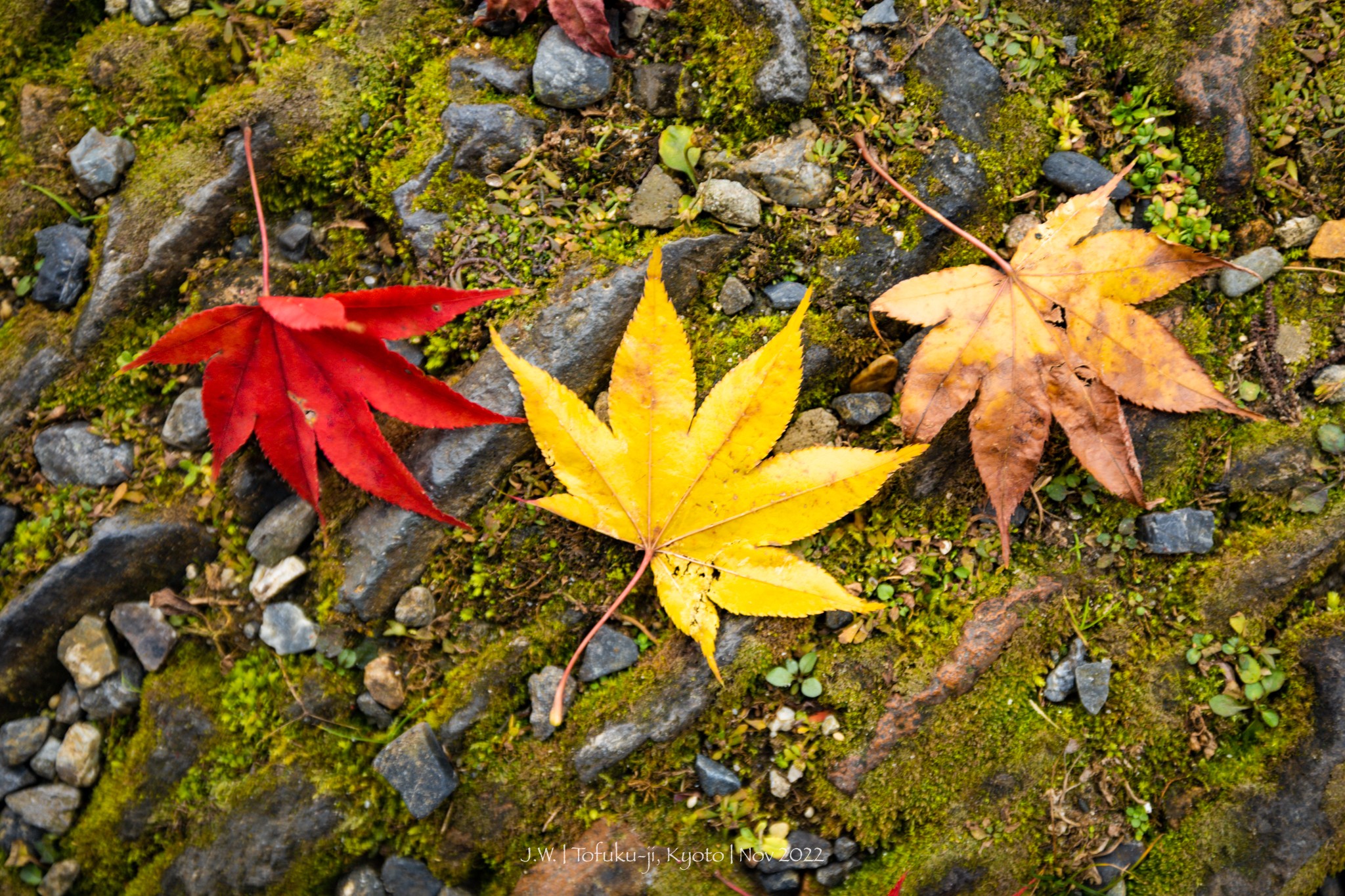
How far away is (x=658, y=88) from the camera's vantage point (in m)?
2.84

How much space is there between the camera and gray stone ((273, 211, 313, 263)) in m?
2.96

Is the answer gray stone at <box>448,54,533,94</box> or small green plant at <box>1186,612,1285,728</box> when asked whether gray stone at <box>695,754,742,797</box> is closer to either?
small green plant at <box>1186,612,1285,728</box>

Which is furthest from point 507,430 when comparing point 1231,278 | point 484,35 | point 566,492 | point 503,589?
point 1231,278

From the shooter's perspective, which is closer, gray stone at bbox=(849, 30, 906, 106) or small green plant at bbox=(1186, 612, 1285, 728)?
small green plant at bbox=(1186, 612, 1285, 728)

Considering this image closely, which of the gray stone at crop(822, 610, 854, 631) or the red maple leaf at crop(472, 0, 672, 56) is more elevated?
the red maple leaf at crop(472, 0, 672, 56)

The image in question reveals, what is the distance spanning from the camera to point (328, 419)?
2.48 metres

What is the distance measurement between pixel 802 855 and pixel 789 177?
2356mm

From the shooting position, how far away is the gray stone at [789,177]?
9.09ft

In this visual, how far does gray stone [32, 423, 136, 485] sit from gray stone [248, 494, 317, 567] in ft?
1.98

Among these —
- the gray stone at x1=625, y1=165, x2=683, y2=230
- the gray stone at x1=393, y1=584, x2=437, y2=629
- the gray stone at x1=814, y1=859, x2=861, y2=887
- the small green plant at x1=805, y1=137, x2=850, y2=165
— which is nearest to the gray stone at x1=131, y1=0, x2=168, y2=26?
the gray stone at x1=625, y1=165, x2=683, y2=230

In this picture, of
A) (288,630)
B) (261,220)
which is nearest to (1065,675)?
(288,630)

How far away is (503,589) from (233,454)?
3.73 feet

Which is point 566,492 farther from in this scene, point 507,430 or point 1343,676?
point 1343,676

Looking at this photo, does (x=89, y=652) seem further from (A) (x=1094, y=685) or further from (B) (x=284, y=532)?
(A) (x=1094, y=685)
